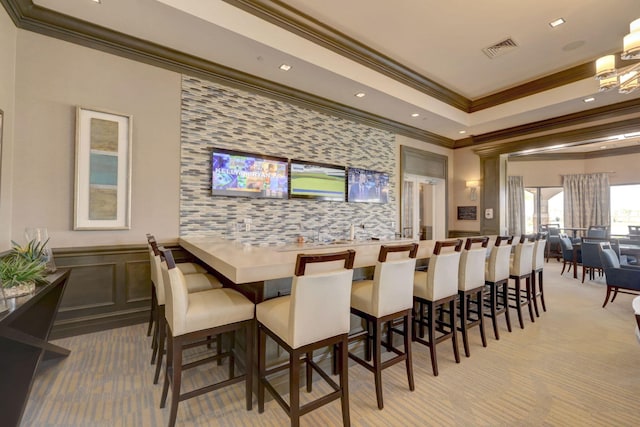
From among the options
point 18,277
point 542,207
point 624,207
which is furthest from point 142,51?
point 624,207

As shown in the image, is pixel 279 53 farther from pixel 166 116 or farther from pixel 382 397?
pixel 382 397

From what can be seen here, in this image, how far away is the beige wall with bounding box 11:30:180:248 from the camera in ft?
9.10

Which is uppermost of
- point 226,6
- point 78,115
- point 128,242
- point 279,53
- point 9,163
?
point 226,6

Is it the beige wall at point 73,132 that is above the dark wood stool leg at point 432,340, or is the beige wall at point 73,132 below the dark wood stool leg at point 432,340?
above

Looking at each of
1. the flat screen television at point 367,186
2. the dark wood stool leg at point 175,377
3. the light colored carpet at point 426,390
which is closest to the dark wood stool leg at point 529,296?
the light colored carpet at point 426,390

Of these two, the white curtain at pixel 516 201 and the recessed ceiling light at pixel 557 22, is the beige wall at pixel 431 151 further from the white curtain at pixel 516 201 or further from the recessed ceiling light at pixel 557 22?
the white curtain at pixel 516 201

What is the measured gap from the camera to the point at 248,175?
4117 millimetres

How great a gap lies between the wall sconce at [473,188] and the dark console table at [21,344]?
24.8ft

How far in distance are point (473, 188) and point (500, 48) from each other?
12.0 ft

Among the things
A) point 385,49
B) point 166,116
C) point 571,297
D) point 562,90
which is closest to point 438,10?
point 385,49

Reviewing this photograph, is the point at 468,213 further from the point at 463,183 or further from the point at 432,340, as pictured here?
the point at 432,340

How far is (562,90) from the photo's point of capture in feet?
15.3

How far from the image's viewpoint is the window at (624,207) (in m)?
8.07

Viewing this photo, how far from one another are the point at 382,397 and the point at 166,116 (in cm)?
378
